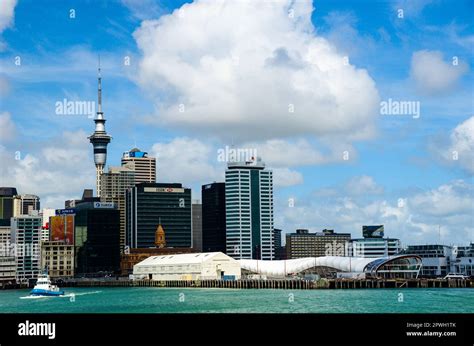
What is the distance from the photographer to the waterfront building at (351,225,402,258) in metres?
156

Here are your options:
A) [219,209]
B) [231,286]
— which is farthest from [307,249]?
[231,286]

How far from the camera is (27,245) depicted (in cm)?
15850

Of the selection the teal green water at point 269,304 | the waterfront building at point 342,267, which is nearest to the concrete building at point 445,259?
the waterfront building at point 342,267

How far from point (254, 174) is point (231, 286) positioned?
74.8m

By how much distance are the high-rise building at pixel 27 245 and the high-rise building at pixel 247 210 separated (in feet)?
135

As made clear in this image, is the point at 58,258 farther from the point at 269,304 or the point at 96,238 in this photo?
the point at 269,304

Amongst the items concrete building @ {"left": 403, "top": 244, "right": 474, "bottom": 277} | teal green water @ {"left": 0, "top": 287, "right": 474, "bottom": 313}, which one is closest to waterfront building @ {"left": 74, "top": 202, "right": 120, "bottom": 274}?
concrete building @ {"left": 403, "top": 244, "right": 474, "bottom": 277}

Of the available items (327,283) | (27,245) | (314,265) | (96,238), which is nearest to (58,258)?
(96,238)

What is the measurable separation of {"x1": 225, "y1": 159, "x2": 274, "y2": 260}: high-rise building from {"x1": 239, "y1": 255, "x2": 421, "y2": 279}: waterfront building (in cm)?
4725

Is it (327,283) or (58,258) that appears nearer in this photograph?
(327,283)

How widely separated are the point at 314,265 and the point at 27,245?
236 feet

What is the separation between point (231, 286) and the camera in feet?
324

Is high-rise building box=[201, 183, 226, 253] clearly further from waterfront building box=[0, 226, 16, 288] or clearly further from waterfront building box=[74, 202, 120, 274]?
waterfront building box=[0, 226, 16, 288]
